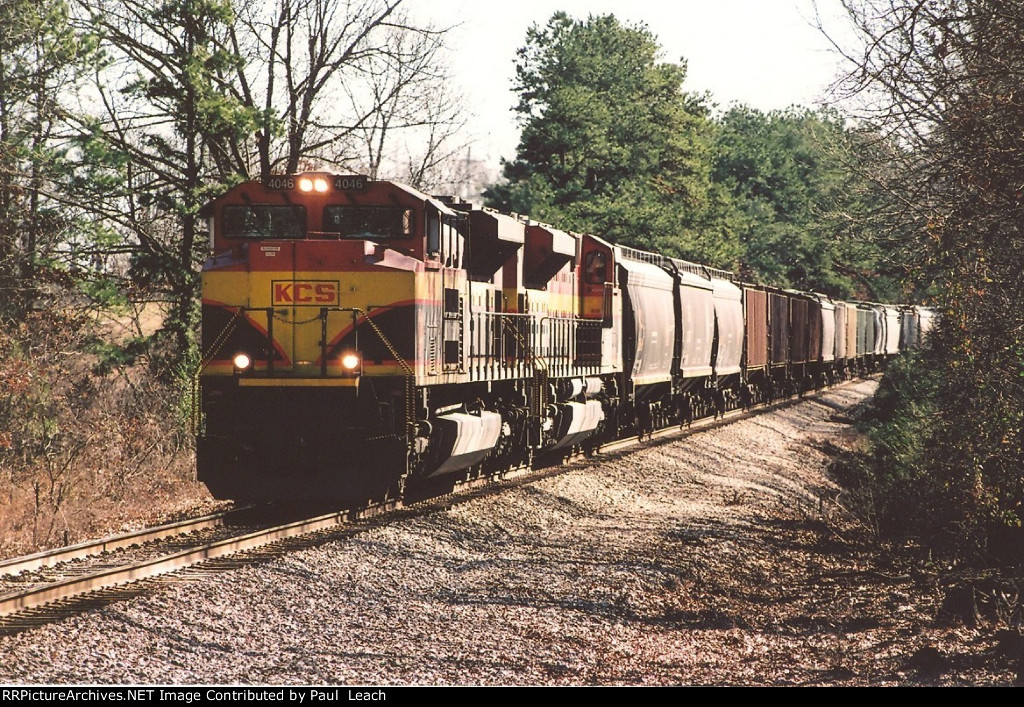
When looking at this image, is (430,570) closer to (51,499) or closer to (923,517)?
(51,499)

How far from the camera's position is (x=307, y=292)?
46.2 ft

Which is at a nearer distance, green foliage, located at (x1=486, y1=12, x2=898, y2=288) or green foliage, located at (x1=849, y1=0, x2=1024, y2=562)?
green foliage, located at (x1=849, y1=0, x2=1024, y2=562)

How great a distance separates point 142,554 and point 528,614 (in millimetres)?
4066

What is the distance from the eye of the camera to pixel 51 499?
51.2 feet

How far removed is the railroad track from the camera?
955 centimetres

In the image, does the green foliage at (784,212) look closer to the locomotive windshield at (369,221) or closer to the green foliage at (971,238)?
the green foliage at (971,238)

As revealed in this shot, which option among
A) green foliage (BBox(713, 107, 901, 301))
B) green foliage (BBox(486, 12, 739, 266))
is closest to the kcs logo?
green foliage (BBox(486, 12, 739, 266))

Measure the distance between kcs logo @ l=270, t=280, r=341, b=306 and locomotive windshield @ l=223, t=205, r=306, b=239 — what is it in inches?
27.0

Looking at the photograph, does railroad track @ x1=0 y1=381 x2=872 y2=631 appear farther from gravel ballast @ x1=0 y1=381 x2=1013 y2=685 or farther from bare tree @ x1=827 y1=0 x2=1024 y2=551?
bare tree @ x1=827 y1=0 x2=1024 y2=551

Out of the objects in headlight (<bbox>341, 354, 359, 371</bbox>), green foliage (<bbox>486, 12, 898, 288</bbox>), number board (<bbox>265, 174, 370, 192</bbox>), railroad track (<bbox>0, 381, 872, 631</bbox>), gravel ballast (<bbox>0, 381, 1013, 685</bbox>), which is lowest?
gravel ballast (<bbox>0, 381, 1013, 685</bbox>)

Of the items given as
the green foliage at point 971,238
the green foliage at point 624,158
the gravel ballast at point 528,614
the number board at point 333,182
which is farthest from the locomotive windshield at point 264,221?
the green foliage at point 624,158

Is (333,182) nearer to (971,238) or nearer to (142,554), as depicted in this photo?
(142,554)

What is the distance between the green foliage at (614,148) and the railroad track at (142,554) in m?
29.2
